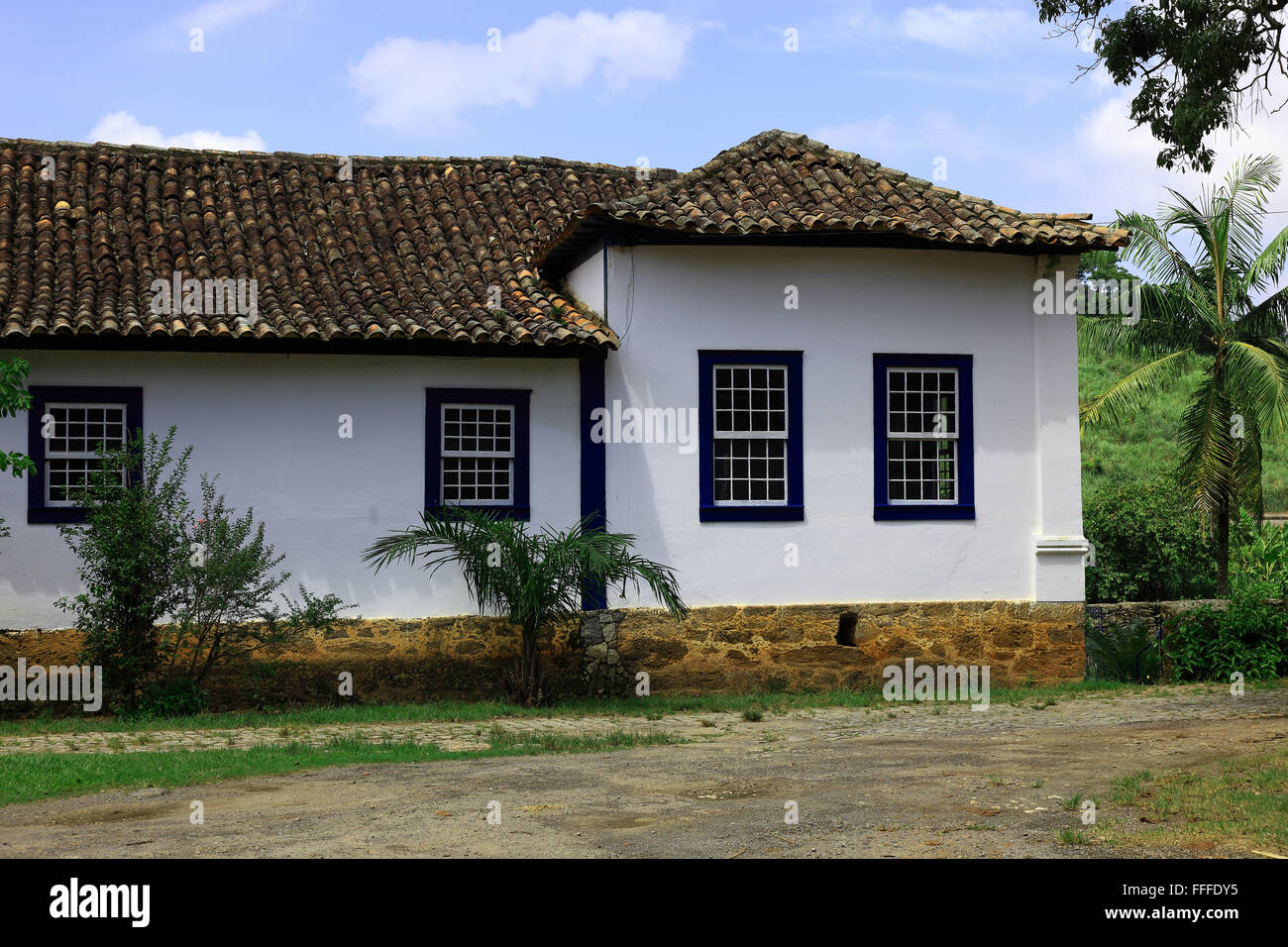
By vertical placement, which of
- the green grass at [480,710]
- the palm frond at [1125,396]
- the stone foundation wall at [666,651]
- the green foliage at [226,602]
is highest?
the palm frond at [1125,396]

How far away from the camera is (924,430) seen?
1471 cm

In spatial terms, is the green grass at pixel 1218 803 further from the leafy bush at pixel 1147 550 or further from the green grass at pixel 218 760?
the leafy bush at pixel 1147 550

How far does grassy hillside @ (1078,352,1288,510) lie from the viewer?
115 feet

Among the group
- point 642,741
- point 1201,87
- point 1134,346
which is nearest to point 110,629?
point 642,741

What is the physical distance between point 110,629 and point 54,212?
197 inches

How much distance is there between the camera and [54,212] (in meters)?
14.6

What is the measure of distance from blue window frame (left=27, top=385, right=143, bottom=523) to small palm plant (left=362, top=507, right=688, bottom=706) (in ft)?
8.64

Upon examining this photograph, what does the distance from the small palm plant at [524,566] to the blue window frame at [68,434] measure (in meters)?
2.63

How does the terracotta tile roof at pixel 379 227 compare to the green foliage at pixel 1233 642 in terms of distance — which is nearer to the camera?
the terracotta tile roof at pixel 379 227

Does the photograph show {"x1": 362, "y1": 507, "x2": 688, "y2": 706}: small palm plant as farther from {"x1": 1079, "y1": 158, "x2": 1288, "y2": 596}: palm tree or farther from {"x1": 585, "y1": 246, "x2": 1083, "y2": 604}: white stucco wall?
{"x1": 1079, "y1": 158, "x2": 1288, "y2": 596}: palm tree

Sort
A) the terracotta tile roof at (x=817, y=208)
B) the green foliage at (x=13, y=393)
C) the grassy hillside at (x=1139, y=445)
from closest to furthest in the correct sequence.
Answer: the green foliage at (x=13, y=393), the terracotta tile roof at (x=817, y=208), the grassy hillside at (x=1139, y=445)

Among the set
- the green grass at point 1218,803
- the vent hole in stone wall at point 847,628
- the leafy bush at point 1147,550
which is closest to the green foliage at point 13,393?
the vent hole in stone wall at point 847,628

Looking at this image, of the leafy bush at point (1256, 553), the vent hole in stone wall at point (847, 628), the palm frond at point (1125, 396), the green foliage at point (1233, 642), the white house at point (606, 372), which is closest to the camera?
the white house at point (606, 372)

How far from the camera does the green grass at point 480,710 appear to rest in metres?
12.0
